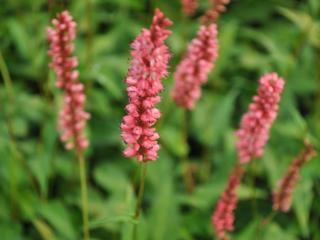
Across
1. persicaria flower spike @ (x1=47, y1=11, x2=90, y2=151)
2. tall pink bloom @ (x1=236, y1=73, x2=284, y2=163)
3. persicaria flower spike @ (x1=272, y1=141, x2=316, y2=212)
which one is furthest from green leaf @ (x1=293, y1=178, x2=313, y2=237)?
persicaria flower spike @ (x1=47, y1=11, x2=90, y2=151)

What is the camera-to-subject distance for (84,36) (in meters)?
6.30

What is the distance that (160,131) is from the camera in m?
5.13

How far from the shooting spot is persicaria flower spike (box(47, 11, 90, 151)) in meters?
3.14

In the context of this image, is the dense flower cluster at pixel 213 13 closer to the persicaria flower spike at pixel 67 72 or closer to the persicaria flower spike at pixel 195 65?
the persicaria flower spike at pixel 195 65

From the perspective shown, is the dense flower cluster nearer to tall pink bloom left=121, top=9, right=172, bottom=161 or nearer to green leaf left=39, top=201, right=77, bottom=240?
tall pink bloom left=121, top=9, right=172, bottom=161

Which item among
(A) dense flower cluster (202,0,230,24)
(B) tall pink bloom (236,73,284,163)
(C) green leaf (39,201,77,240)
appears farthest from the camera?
(C) green leaf (39,201,77,240)

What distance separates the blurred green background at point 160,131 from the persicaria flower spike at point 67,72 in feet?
0.88

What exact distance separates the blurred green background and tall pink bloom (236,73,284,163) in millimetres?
400

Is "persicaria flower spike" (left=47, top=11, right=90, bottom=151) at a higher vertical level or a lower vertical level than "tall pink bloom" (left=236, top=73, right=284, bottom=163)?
higher

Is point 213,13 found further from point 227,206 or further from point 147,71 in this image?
point 147,71

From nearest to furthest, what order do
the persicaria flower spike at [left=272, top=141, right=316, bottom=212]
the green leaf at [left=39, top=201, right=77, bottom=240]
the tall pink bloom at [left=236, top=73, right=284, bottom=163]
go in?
the tall pink bloom at [left=236, top=73, right=284, bottom=163] < the persicaria flower spike at [left=272, top=141, right=316, bottom=212] < the green leaf at [left=39, top=201, right=77, bottom=240]

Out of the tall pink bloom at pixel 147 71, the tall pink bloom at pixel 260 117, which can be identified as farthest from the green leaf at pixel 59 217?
the tall pink bloom at pixel 147 71

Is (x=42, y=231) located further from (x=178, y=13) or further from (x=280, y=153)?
(x=178, y=13)

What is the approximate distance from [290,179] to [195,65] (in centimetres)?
98
